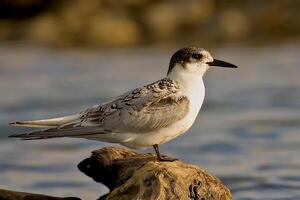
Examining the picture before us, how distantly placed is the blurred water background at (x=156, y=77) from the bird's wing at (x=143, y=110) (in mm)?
3016

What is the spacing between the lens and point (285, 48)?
963 inches

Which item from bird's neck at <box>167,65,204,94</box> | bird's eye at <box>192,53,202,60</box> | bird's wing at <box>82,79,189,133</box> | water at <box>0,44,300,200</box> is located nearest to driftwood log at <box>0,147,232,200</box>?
bird's wing at <box>82,79,189,133</box>

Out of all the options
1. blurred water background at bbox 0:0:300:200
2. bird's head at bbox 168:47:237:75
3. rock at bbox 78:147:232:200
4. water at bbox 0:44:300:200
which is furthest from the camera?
blurred water background at bbox 0:0:300:200

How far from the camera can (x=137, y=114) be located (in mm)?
8992

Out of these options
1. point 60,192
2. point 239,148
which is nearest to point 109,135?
point 60,192

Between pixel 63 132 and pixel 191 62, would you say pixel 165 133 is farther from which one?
pixel 63 132

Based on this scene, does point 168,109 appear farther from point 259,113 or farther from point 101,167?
point 259,113

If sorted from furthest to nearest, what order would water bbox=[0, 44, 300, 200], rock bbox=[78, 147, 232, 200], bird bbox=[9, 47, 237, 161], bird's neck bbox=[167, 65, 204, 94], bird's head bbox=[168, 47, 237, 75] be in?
water bbox=[0, 44, 300, 200], bird's head bbox=[168, 47, 237, 75], bird's neck bbox=[167, 65, 204, 94], bird bbox=[9, 47, 237, 161], rock bbox=[78, 147, 232, 200]

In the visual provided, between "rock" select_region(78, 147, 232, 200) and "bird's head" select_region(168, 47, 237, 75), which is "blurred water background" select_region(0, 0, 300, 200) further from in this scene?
"rock" select_region(78, 147, 232, 200)

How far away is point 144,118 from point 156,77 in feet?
37.6

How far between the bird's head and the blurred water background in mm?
2925

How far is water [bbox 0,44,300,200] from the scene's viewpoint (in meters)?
12.9

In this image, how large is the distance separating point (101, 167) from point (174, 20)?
18.6 m

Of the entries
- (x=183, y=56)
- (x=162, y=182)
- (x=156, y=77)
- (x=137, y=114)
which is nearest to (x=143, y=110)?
(x=137, y=114)
